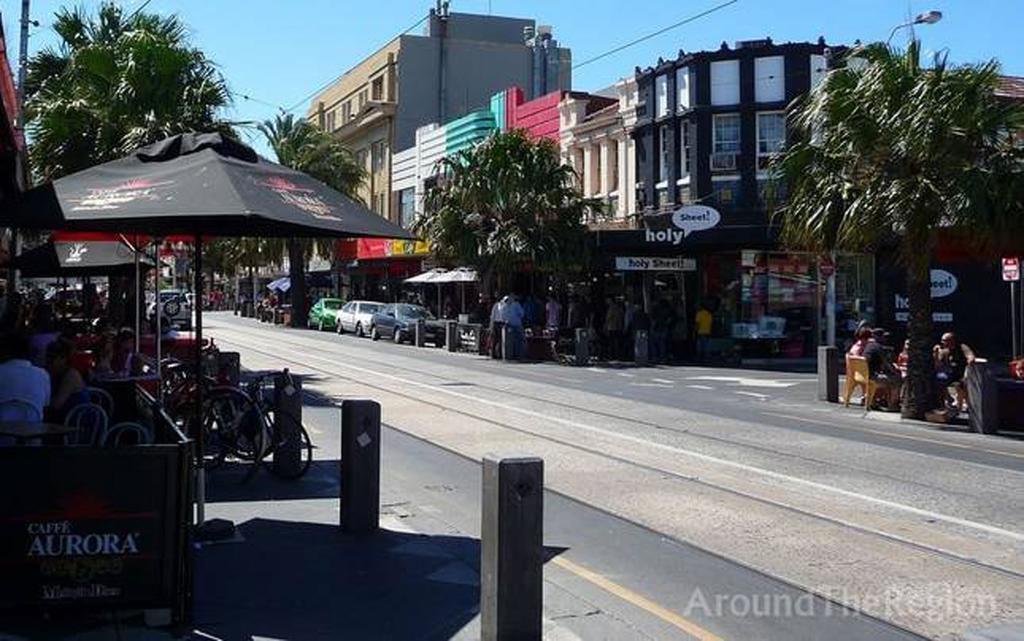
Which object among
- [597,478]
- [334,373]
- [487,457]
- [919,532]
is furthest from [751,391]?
[487,457]

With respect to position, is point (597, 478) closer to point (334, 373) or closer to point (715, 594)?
point (715, 594)

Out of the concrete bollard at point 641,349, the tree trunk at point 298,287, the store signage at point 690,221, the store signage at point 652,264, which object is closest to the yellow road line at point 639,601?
the concrete bollard at point 641,349

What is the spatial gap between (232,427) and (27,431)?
4293mm

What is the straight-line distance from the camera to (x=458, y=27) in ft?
218

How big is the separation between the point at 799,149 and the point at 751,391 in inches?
236

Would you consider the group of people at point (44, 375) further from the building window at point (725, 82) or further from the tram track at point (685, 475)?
the building window at point (725, 82)

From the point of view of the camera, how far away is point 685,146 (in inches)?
1379

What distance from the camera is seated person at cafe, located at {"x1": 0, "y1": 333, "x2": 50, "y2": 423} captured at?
6871mm

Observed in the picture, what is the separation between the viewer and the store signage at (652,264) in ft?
105

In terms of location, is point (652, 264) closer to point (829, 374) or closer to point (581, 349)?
point (581, 349)

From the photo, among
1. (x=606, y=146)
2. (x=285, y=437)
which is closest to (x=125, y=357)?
(x=285, y=437)

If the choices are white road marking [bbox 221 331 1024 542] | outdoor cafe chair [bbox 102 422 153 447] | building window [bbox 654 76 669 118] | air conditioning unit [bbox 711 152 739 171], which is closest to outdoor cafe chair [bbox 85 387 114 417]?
outdoor cafe chair [bbox 102 422 153 447]

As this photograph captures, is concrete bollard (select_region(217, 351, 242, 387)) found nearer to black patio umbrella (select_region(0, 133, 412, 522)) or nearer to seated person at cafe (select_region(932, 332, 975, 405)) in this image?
black patio umbrella (select_region(0, 133, 412, 522))

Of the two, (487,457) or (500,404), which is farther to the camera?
(500,404)
